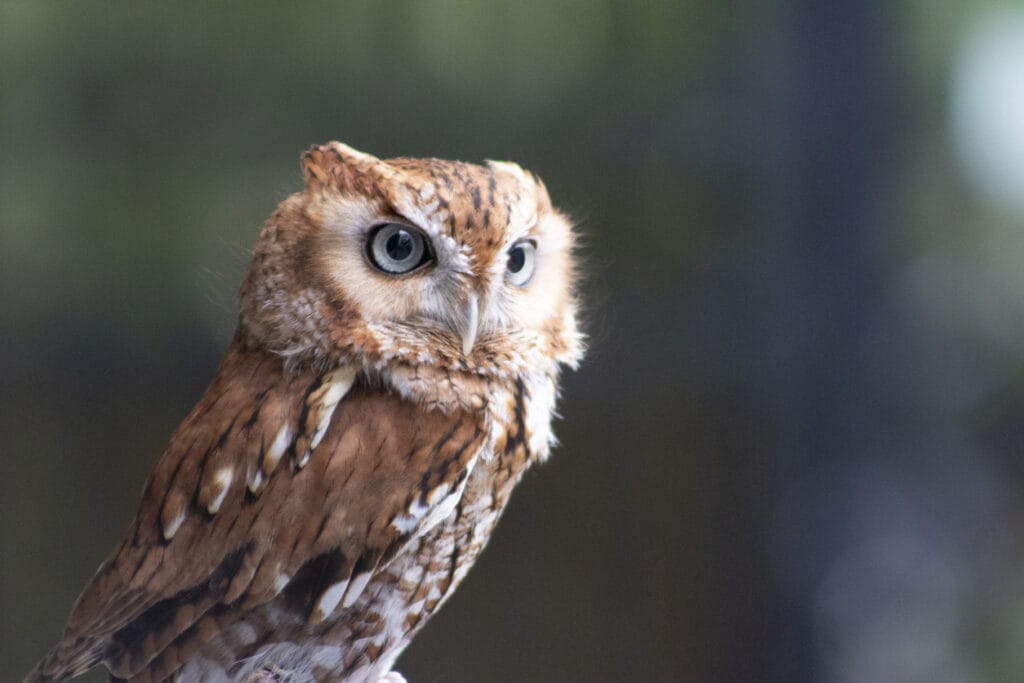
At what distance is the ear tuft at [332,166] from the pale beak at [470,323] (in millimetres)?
145

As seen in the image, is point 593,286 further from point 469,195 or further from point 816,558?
point 816,558

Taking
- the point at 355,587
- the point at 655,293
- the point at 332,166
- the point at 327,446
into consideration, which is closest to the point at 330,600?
the point at 355,587

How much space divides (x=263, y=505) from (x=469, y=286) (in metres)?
0.26

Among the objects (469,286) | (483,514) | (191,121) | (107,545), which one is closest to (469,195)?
(469,286)

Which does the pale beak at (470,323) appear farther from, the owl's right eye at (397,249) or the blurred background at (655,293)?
the blurred background at (655,293)

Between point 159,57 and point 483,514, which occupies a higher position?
point 159,57

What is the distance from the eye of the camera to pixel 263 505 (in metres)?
0.91

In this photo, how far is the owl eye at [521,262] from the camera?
0.97 m

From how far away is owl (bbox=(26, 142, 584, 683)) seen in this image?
900 mm

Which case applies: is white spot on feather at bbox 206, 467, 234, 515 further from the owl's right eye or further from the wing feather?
the owl's right eye

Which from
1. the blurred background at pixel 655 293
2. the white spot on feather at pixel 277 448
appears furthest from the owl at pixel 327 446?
the blurred background at pixel 655 293

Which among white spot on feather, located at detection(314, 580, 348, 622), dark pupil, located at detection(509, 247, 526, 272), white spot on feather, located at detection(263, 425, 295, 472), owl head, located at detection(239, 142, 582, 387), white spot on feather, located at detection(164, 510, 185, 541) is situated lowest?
white spot on feather, located at detection(164, 510, 185, 541)

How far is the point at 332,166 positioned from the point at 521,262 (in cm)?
20

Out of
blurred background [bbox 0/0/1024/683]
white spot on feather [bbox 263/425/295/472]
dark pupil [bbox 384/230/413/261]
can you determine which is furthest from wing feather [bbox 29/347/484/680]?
blurred background [bbox 0/0/1024/683]
